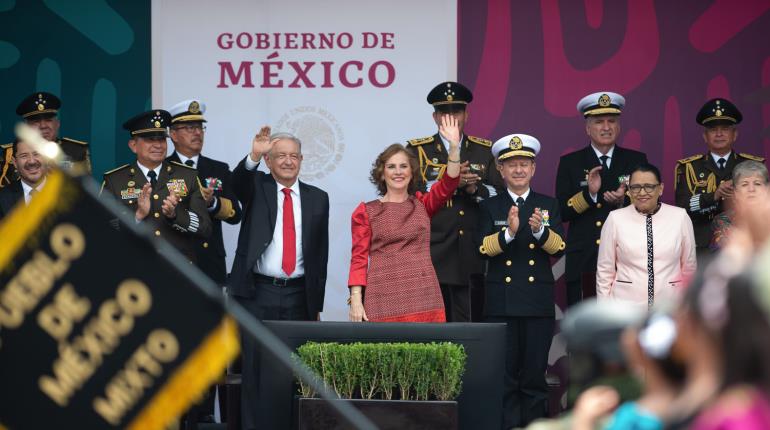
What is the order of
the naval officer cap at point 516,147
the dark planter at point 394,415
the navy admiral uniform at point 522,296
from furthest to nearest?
1. the naval officer cap at point 516,147
2. the navy admiral uniform at point 522,296
3. the dark planter at point 394,415

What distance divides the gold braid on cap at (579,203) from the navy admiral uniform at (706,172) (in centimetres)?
61

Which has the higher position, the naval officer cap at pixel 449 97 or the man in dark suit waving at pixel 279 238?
the naval officer cap at pixel 449 97

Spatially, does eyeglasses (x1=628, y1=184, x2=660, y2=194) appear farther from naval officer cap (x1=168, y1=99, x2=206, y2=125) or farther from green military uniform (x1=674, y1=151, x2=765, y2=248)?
naval officer cap (x1=168, y1=99, x2=206, y2=125)

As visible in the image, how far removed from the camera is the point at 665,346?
6.72 ft

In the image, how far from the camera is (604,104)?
840cm

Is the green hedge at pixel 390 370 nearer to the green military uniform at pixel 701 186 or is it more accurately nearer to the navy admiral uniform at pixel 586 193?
the navy admiral uniform at pixel 586 193

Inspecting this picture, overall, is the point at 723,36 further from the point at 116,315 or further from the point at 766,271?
the point at 766,271

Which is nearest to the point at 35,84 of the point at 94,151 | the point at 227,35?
the point at 94,151

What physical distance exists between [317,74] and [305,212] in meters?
1.86

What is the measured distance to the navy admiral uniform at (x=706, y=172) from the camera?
7.94 metres

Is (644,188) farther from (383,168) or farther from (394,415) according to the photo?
(394,415)

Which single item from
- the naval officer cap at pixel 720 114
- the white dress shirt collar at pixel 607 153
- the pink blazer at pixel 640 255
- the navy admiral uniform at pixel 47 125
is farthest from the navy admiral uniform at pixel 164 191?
the naval officer cap at pixel 720 114

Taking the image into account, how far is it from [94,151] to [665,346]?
759 centimetres

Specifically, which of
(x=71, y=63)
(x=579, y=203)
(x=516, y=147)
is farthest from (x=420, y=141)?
(x=71, y=63)
